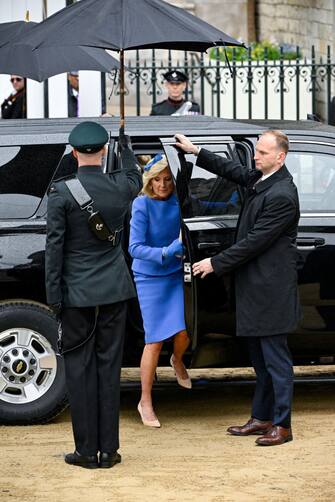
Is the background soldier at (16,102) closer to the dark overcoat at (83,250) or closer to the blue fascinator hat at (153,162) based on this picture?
the blue fascinator hat at (153,162)

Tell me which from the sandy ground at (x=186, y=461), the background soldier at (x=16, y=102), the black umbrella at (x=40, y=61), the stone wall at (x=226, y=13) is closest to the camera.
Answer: the sandy ground at (x=186, y=461)

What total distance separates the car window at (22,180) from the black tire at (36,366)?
568 millimetres

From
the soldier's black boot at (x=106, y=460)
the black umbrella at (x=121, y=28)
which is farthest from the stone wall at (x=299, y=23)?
the soldier's black boot at (x=106, y=460)

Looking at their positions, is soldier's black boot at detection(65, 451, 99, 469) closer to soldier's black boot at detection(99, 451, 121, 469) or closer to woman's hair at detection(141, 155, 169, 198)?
soldier's black boot at detection(99, 451, 121, 469)

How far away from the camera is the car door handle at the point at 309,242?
27.2ft

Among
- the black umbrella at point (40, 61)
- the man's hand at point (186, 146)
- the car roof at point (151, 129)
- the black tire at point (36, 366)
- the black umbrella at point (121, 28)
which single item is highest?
the black umbrella at point (121, 28)

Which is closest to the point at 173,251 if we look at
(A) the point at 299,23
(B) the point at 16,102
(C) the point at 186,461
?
(C) the point at 186,461

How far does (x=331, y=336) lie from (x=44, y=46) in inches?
95.8

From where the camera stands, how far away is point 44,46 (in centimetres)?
792

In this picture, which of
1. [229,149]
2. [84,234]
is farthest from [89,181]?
[229,149]

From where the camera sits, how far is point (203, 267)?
7.89 metres

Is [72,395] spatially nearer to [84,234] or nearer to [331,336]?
[84,234]

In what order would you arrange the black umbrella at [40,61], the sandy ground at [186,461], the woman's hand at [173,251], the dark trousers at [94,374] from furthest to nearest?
1. the black umbrella at [40,61]
2. the woman's hand at [173,251]
3. the dark trousers at [94,374]
4. the sandy ground at [186,461]

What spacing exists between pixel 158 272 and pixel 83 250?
107 centimetres
